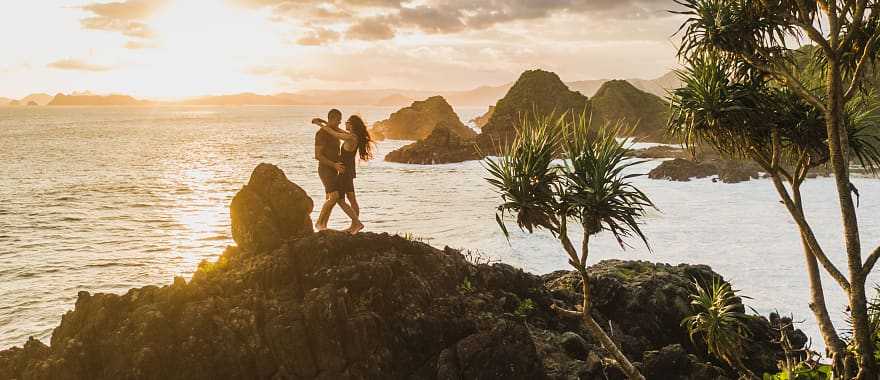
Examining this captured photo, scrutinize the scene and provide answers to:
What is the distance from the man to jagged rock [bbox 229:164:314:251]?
1.22 feet

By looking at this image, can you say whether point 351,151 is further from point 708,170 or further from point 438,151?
point 438,151

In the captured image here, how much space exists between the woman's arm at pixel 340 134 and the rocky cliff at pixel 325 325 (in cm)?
137

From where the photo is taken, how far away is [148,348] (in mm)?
7785

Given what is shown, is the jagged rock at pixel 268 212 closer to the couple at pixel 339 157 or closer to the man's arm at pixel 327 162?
the couple at pixel 339 157

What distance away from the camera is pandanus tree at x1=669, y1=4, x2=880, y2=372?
25.5ft

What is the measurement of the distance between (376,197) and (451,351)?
29.4 meters

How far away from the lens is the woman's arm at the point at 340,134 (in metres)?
10.0

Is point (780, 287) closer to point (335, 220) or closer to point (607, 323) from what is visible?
point (607, 323)

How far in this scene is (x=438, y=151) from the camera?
Result: 59.2 meters

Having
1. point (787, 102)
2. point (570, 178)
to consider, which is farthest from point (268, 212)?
point (787, 102)

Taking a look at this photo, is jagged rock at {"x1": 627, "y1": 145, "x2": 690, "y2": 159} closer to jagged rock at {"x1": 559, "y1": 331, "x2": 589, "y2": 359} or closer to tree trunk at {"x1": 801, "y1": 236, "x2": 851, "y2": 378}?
tree trunk at {"x1": 801, "y1": 236, "x2": 851, "y2": 378}

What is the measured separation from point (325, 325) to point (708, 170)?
43122mm

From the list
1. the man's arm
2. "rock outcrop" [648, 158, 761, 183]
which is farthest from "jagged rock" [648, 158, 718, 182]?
the man's arm

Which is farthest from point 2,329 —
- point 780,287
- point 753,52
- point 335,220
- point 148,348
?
point 780,287
